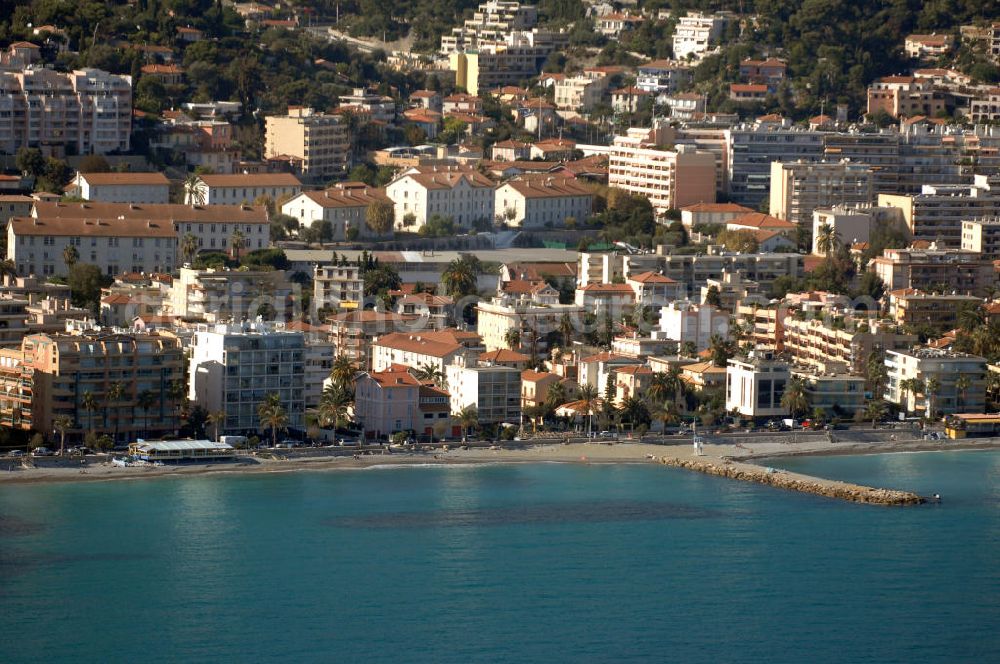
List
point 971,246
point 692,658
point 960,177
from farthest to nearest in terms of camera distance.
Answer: point 960,177, point 971,246, point 692,658

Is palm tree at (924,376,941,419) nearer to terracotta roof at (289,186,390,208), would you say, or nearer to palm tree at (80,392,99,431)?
palm tree at (80,392,99,431)

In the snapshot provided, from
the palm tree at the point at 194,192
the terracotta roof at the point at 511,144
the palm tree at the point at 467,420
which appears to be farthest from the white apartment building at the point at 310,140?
the palm tree at the point at 467,420

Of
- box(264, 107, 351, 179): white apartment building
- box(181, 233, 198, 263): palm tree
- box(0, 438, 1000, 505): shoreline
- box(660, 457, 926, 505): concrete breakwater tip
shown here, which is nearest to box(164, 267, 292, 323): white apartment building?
box(181, 233, 198, 263): palm tree

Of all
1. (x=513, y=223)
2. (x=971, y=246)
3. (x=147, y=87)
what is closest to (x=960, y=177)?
(x=971, y=246)

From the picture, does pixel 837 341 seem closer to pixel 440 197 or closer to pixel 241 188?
pixel 440 197

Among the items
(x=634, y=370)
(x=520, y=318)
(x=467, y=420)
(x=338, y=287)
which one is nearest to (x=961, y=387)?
(x=634, y=370)

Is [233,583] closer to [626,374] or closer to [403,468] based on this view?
[403,468]
